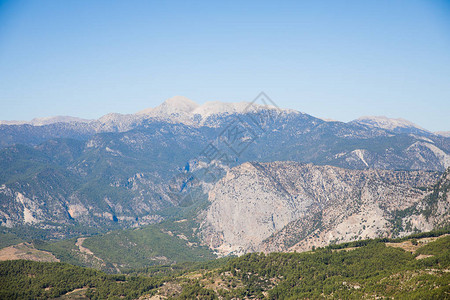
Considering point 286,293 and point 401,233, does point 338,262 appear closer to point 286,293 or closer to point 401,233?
point 286,293

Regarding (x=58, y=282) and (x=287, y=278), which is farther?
(x=58, y=282)

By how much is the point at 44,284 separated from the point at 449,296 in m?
130

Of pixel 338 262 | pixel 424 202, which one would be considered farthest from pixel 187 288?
pixel 424 202

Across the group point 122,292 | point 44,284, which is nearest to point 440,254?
point 122,292

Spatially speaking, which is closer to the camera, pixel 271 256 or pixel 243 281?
pixel 243 281

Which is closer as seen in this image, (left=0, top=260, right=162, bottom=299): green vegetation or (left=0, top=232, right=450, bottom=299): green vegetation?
(left=0, top=232, right=450, bottom=299): green vegetation

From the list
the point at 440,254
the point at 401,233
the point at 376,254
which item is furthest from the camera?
the point at 401,233

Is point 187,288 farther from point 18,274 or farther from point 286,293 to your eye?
point 18,274

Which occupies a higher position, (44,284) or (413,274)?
(413,274)

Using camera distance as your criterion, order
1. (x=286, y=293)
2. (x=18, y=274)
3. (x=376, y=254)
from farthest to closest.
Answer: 1. (x=18, y=274)
2. (x=376, y=254)
3. (x=286, y=293)

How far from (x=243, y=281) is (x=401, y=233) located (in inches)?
3279

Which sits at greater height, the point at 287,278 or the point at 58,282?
the point at 287,278

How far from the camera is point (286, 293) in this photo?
425 ft

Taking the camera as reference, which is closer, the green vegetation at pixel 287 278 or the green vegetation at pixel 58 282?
the green vegetation at pixel 287 278
